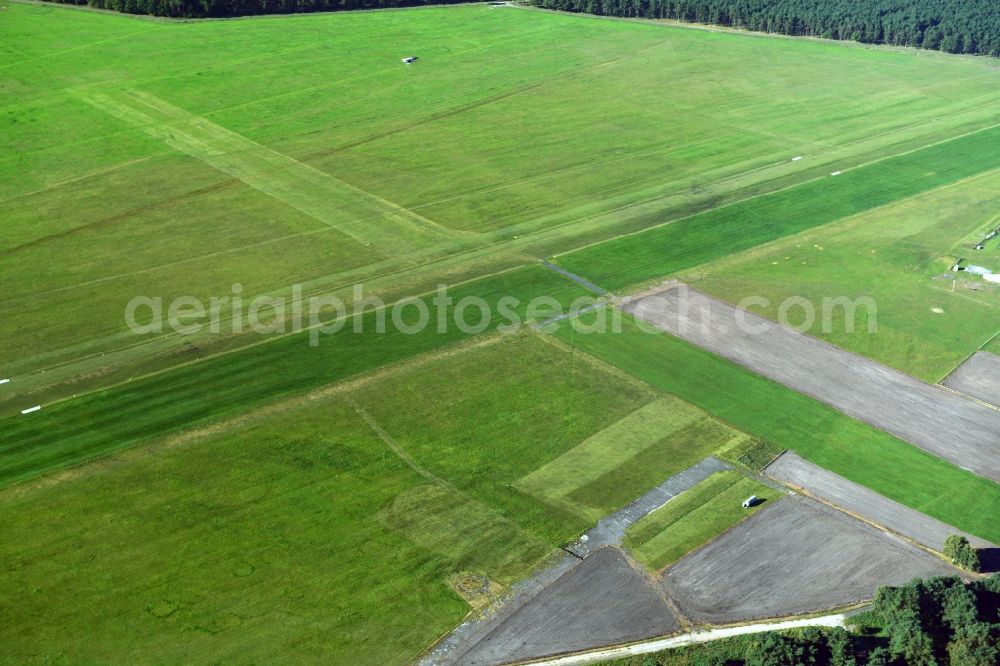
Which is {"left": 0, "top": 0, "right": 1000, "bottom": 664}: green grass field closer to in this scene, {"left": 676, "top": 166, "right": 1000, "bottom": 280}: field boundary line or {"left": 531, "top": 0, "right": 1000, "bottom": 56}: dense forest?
{"left": 676, "top": 166, "right": 1000, "bottom": 280}: field boundary line

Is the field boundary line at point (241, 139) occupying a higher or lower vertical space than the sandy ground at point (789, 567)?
higher

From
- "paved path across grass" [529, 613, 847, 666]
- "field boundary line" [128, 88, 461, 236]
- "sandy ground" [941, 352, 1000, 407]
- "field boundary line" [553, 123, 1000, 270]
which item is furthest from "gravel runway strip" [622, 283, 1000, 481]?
"field boundary line" [128, 88, 461, 236]

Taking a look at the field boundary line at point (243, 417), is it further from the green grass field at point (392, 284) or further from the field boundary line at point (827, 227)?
the field boundary line at point (827, 227)

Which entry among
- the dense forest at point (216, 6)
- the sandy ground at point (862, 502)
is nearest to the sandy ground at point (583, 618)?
the sandy ground at point (862, 502)

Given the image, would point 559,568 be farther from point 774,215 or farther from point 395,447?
point 774,215

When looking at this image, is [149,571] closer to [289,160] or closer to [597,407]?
[597,407]

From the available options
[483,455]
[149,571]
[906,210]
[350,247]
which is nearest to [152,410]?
[149,571]
